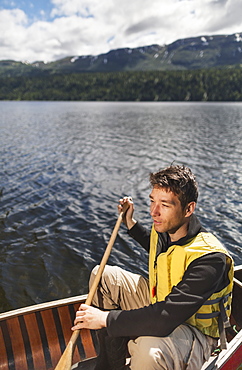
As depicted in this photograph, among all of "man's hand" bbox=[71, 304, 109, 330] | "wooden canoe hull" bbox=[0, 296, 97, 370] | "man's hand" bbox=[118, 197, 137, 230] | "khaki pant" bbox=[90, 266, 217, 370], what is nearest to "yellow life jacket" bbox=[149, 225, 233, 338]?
"khaki pant" bbox=[90, 266, 217, 370]

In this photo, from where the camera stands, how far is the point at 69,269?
8367mm

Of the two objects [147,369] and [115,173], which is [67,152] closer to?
[115,173]

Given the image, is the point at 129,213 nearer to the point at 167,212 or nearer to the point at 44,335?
the point at 167,212

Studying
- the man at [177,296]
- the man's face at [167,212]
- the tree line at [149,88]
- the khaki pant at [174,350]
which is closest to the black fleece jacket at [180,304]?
the man at [177,296]

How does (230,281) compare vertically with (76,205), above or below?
above

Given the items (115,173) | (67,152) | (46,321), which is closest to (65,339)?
(46,321)

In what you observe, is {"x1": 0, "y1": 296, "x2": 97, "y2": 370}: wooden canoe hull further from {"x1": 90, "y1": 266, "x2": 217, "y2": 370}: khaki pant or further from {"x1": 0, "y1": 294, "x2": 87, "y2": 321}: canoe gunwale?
{"x1": 90, "y1": 266, "x2": 217, "y2": 370}: khaki pant

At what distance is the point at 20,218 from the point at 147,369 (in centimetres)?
938

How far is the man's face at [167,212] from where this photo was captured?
335cm

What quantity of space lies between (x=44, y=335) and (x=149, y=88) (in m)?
171

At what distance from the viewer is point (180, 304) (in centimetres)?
295

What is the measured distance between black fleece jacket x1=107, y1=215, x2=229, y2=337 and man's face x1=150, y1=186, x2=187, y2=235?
48 cm

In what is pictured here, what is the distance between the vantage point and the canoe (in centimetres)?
455

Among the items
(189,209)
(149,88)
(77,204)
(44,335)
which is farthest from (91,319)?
(149,88)
